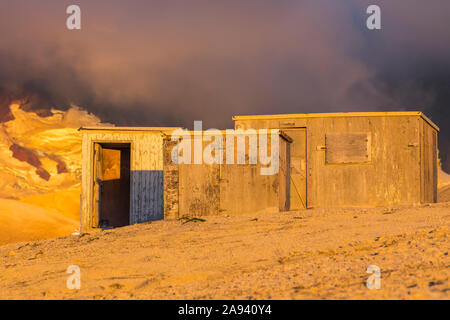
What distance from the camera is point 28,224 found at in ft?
56.2

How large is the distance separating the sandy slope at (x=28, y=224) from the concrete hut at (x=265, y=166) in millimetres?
3198

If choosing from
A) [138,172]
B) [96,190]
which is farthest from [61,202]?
[138,172]

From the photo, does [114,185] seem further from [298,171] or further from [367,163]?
[367,163]

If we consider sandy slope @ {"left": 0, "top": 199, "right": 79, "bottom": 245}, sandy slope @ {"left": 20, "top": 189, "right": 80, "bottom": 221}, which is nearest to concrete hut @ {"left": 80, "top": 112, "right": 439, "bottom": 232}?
sandy slope @ {"left": 0, "top": 199, "right": 79, "bottom": 245}

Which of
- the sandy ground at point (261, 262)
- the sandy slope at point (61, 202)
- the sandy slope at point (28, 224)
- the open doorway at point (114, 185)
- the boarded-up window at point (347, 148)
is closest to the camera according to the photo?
the sandy ground at point (261, 262)

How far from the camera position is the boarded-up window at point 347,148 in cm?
1272

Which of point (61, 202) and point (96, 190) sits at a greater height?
point (96, 190)

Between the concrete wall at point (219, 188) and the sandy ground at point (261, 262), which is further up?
the concrete wall at point (219, 188)

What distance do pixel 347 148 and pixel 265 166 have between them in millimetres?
4058

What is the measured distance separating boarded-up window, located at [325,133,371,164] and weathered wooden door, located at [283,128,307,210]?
0.76 metres

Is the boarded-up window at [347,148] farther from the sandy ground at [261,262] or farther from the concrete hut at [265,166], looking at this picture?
the sandy ground at [261,262]

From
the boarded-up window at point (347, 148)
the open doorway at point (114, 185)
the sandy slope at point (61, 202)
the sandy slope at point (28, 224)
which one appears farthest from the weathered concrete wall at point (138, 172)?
the sandy slope at point (61, 202)

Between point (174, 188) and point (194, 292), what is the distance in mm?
6394

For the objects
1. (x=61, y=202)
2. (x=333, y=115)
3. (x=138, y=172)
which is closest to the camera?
(x=333, y=115)
